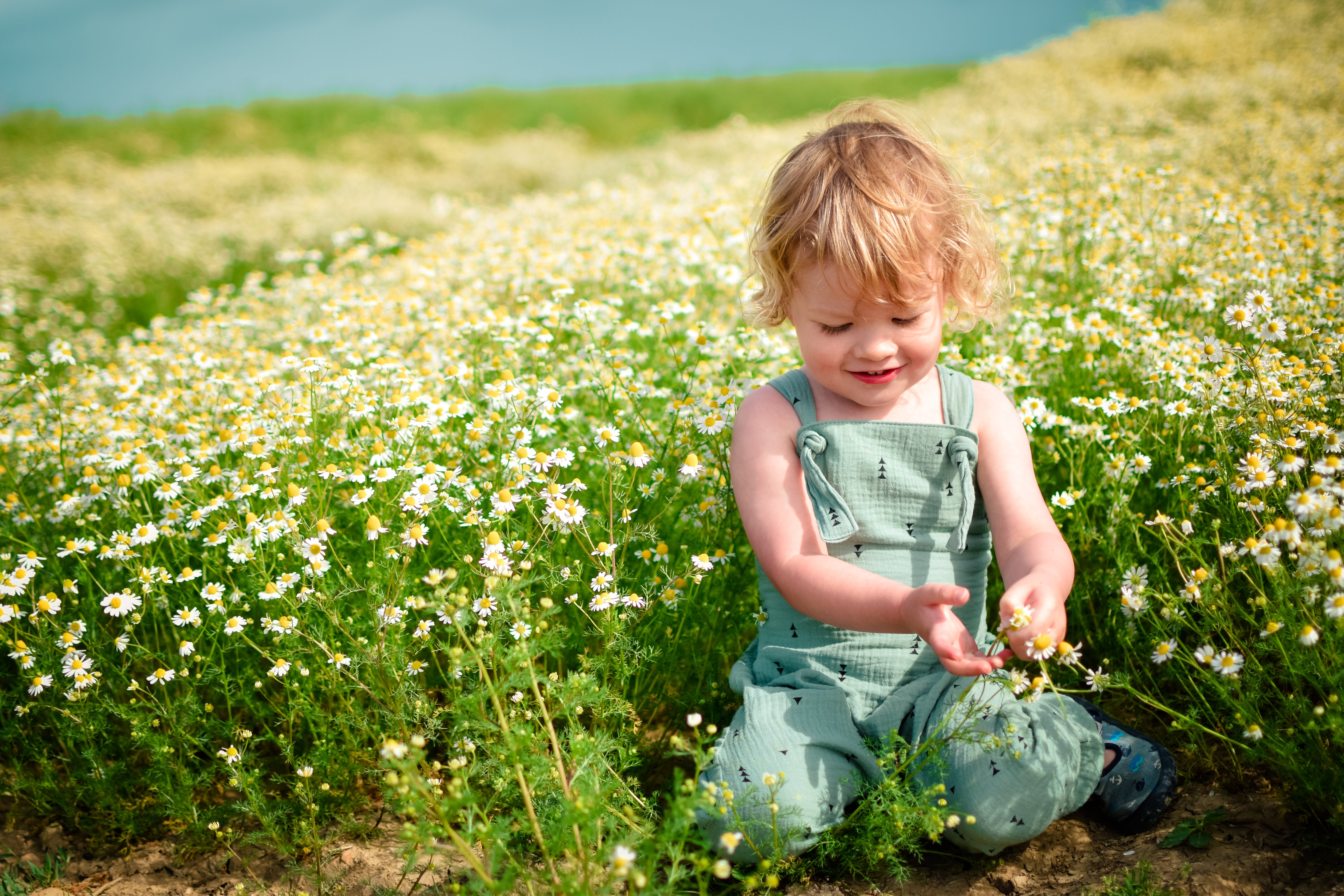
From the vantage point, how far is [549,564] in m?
2.27

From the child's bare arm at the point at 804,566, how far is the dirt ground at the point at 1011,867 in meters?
0.62

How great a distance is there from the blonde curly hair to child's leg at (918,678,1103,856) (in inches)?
41.5

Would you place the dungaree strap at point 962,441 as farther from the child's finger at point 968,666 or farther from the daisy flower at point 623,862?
the daisy flower at point 623,862

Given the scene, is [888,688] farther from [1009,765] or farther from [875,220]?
[875,220]

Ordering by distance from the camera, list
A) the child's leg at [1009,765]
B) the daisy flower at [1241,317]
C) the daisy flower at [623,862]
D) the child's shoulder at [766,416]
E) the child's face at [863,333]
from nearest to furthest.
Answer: the daisy flower at [623,862] < the child's leg at [1009,765] < the child's face at [863,333] < the child's shoulder at [766,416] < the daisy flower at [1241,317]

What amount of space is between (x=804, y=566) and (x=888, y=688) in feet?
1.52

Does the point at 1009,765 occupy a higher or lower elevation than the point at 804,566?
lower

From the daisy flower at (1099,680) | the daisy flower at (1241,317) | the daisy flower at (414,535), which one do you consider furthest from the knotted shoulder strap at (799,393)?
the daisy flower at (1241,317)

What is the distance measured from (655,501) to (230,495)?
1331 millimetres

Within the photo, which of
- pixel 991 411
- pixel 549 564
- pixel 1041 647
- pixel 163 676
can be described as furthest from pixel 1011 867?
pixel 163 676

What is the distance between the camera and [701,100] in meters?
26.2

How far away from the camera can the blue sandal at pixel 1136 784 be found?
2242 millimetres

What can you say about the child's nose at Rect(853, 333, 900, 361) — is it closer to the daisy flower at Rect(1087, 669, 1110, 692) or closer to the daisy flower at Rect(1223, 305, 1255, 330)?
the daisy flower at Rect(1087, 669, 1110, 692)

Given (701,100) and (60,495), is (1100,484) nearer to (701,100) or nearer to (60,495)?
(60,495)
